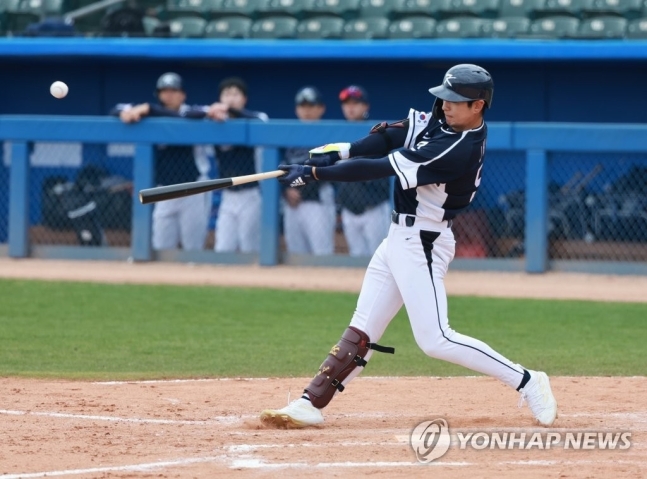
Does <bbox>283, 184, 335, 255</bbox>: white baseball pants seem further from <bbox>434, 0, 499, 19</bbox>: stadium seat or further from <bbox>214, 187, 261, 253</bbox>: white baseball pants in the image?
<bbox>434, 0, 499, 19</bbox>: stadium seat

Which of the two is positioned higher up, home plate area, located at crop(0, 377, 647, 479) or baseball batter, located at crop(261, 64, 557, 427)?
baseball batter, located at crop(261, 64, 557, 427)

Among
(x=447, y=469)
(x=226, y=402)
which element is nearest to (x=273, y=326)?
(x=226, y=402)

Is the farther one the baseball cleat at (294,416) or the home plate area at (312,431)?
the baseball cleat at (294,416)

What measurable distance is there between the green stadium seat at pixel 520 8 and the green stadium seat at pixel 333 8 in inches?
76.7

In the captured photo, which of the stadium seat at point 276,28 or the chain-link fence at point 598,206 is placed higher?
the stadium seat at point 276,28

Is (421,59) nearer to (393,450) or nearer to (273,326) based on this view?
(273,326)

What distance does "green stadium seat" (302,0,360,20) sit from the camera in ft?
50.3

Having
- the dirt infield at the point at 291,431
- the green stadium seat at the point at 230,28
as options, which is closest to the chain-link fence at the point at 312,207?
the green stadium seat at the point at 230,28

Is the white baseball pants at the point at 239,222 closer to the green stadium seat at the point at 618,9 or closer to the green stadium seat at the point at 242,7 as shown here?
the green stadium seat at the point at 242,7

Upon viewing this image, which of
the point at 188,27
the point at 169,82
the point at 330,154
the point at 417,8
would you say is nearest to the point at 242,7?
the point at 188,27

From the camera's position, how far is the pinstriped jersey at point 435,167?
514 cm

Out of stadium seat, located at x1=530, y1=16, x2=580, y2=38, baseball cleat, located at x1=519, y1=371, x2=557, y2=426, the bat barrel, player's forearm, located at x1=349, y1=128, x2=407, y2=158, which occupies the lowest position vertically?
baseball cleat, located at x1=519, y1=371, x2=557, y2=426

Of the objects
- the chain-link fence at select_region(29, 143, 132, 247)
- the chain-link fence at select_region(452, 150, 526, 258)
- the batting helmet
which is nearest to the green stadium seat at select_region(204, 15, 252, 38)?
the batting helmet
